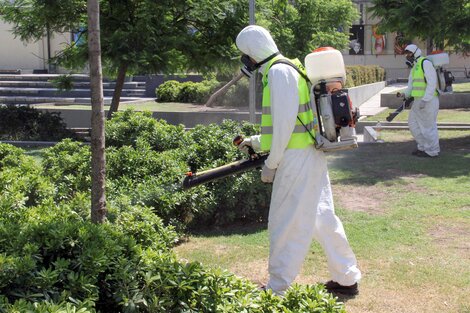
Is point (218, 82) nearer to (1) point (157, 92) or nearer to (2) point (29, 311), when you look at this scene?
(1) point (157, 92)

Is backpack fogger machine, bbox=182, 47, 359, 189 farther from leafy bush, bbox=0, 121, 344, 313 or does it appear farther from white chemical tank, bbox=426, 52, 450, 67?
white chemical tank, bbox=426, 52, 450, 67

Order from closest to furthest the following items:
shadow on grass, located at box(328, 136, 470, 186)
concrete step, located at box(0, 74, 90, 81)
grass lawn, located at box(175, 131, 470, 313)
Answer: grass lawn, located at box(175, 131, 470, 313), shadow on grass, located at box(328, 136, 470, 186), concrete step, located at box(0, 74, 90, 81)

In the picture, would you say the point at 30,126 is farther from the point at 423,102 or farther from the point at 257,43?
the point at 257,43

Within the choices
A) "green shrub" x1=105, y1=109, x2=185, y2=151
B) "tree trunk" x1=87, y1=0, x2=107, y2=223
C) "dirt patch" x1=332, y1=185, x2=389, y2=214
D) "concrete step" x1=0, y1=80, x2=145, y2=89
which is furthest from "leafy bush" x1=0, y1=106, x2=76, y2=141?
"concrete step" x1=0, y1=80, x2=145, y2=89

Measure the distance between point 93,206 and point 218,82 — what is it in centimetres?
2154

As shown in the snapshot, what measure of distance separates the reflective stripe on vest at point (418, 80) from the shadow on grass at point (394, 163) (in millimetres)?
1069

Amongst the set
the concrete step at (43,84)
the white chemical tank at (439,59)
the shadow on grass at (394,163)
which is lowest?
the shadow on grass at (394,163)

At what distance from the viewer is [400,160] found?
10383mm

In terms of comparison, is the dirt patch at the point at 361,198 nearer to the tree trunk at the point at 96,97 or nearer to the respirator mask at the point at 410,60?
the respirator mask at the point at 410,60

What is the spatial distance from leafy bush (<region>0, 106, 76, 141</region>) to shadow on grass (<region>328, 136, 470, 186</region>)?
19.5ft

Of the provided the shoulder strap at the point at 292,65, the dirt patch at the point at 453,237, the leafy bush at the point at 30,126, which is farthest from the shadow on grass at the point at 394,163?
the leafy bush at the point at 30,126

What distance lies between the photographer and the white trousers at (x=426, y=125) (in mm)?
10359

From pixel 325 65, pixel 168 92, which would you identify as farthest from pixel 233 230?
pixel 168 92

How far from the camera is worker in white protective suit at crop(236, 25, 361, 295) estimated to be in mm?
4113
